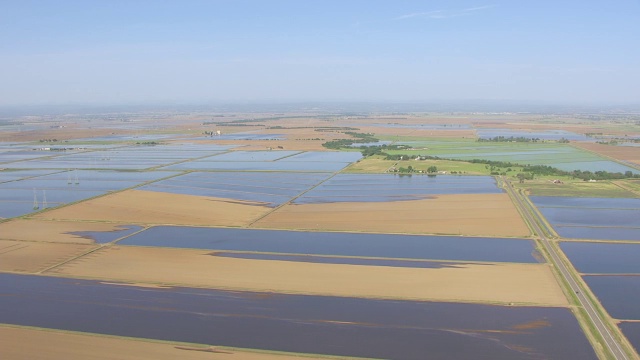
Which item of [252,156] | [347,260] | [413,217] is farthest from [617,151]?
[347,260]

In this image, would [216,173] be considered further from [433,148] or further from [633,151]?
[633,151]

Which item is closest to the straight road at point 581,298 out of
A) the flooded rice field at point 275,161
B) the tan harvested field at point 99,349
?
the tan harvested field at point 99,349

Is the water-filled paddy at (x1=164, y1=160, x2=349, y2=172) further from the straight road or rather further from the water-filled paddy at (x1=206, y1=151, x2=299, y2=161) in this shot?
the straight road

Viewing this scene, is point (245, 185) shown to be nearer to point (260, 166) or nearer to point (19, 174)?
point (260, 166)

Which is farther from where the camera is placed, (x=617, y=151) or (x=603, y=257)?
(x=617, y=151)

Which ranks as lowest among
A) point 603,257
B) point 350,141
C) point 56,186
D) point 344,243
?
point 603,257

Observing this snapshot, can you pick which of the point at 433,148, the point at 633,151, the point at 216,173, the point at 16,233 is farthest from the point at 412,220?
the point at 633,151
